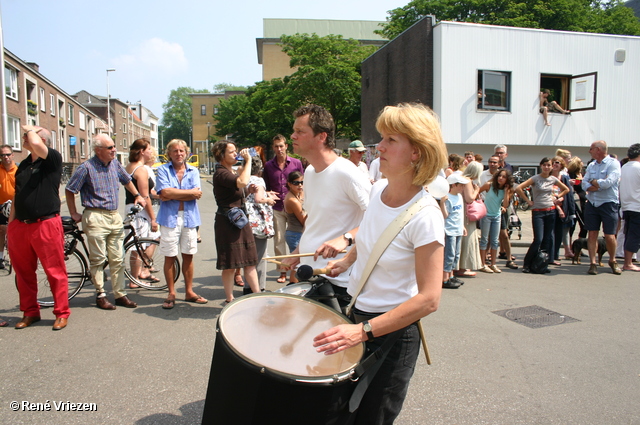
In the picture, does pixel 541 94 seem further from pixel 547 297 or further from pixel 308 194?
pixel 308 194

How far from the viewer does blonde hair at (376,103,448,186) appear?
1.91 meters

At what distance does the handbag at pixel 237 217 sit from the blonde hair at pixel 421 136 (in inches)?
136

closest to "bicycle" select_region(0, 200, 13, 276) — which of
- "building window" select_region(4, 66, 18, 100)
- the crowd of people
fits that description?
the crowd of people

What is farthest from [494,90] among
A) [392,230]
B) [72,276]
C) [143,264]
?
[392,230]

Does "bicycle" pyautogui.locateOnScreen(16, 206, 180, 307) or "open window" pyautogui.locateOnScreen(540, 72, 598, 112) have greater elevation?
"open window" pyautogui.locateOnScreen(540, 72, 598, 112)

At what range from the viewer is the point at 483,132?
21.2 meters

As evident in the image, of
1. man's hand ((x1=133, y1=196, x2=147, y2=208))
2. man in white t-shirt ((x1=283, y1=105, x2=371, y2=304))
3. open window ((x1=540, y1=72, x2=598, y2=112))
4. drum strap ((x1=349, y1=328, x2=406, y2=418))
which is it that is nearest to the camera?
drum strap ((x1=349, y1=328, x2=406, y2=418))

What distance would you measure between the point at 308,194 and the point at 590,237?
6.62m

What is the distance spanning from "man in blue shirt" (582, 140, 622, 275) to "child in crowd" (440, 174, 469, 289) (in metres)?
2.48

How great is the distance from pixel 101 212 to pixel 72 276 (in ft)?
3.15

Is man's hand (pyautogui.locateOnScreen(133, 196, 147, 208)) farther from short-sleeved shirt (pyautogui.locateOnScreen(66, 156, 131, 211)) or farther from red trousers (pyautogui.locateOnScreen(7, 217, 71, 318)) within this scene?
red trousers (pyautogui.locateOnScreen(7, 217, 71, 318))

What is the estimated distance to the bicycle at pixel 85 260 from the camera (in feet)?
18.2

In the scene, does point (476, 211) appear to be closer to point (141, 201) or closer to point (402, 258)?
point (141, 201)

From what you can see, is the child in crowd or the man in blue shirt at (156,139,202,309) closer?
the man in blue shirt at (156,139,202,309)
